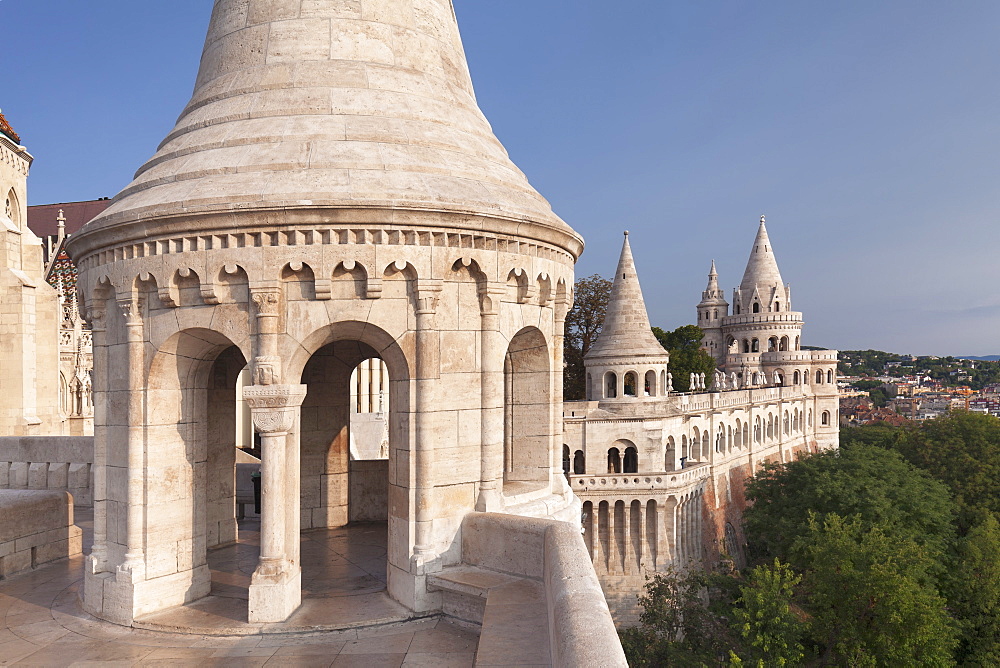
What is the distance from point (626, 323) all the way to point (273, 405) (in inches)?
1143

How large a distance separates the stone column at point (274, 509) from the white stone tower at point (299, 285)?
2 cm

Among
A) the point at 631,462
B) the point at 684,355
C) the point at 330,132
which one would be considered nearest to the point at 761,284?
the point at 684,355

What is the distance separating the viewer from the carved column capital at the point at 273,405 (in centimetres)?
650

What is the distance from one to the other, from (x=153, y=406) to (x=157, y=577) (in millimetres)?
1645

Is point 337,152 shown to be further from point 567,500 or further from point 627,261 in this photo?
point 627,261

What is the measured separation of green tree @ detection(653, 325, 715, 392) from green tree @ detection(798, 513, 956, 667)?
30948 mm

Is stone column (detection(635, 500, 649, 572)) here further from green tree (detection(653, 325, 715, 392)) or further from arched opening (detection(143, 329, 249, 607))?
arched opening (detection(143, 329, 249, 607))

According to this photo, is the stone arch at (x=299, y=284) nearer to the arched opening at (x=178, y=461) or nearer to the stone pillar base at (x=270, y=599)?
the arched opening at (x=178, y=461)

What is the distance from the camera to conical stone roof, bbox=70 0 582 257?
6566 mm

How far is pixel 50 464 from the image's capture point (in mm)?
12969

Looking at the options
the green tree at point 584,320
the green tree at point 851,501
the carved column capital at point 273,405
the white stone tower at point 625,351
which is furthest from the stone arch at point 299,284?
the green tree at point 584,320

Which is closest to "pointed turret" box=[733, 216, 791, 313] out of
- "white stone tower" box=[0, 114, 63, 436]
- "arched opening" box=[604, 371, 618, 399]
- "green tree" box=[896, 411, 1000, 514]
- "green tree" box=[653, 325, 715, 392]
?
"green tree" box=[653, 325, 715, 392]

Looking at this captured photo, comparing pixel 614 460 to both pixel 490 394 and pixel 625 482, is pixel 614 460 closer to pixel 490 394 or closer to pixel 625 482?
pixel 625 482

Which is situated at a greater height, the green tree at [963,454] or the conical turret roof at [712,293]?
the conical turret roof at [712,293]
